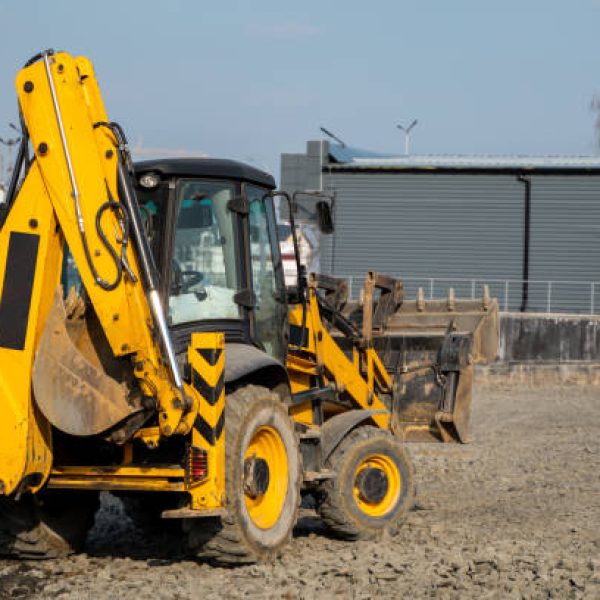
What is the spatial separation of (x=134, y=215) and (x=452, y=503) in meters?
5.11

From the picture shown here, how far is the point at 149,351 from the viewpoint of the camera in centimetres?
721

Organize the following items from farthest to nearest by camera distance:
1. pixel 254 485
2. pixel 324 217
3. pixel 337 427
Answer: pixel 337 427 → pixel 324 217 → pixel 254 485

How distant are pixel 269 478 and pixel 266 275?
151cm

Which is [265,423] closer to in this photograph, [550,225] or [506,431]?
[506,431]

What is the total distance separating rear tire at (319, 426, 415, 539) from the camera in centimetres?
916

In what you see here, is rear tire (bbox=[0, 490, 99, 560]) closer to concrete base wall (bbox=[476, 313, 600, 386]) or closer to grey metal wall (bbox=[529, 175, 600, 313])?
concrete base wall (bbox=[476, 313, 600, 386])

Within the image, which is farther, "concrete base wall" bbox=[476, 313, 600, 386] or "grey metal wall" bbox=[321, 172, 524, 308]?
"grey metal wall" bbox=[321, 172, 524, 308]

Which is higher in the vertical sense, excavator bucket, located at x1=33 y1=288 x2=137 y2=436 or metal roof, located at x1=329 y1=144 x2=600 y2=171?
metal roof, located at x1=329 y1=144 x2=600 y2=171

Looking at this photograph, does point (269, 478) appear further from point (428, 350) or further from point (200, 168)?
point (428, 350)

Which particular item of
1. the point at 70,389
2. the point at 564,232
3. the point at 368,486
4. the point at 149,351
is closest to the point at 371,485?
the point at 368,486

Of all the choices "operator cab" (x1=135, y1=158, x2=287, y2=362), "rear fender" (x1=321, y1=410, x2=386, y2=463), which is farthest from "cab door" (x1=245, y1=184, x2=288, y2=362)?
"rear fender" (x1=321, y1=410, x2=386, y2=463)

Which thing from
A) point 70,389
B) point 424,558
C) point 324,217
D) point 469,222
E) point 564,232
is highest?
point 469,222

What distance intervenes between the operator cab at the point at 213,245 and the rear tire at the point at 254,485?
59cm

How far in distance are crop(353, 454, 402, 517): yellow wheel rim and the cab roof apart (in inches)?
94.1
